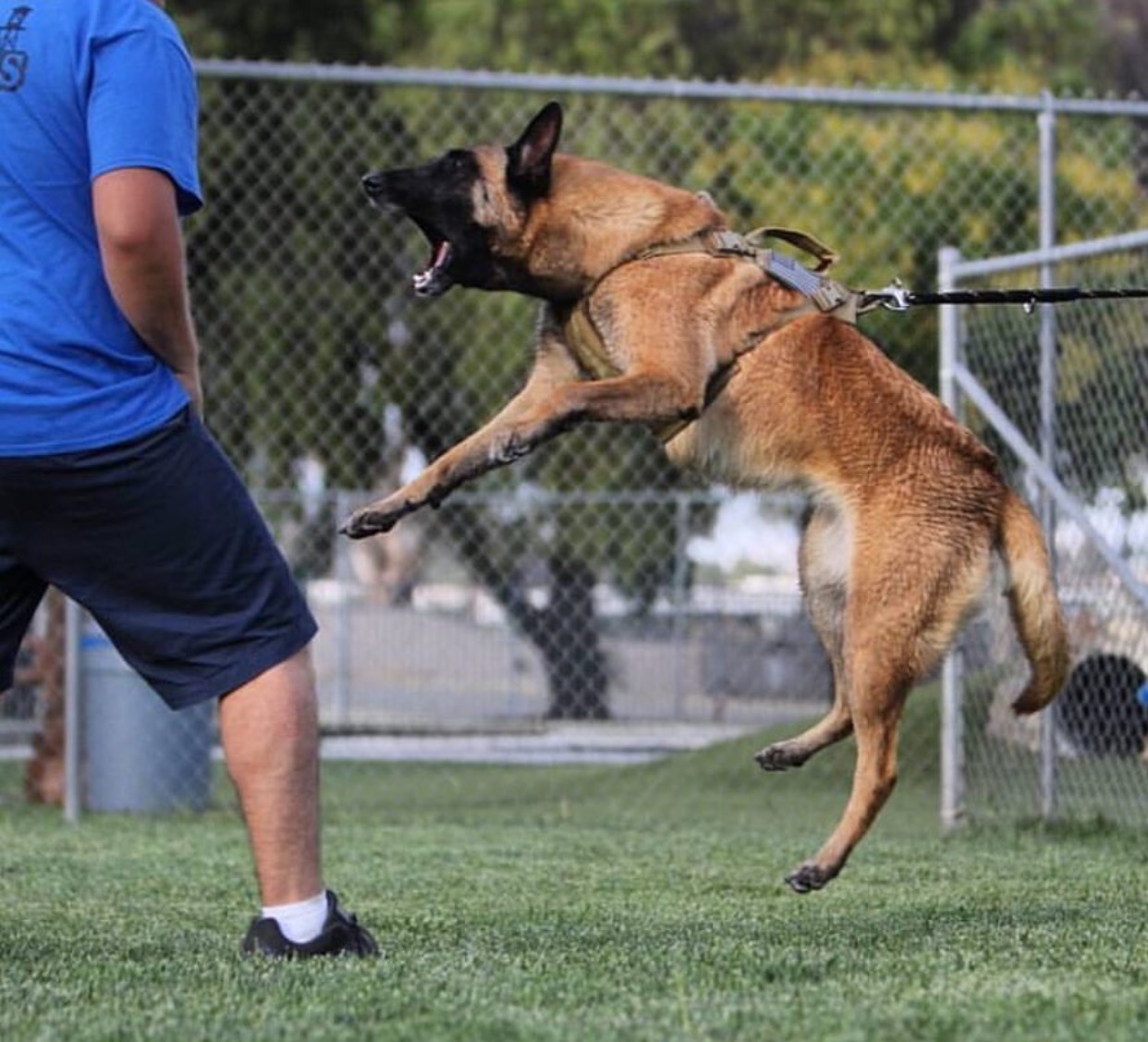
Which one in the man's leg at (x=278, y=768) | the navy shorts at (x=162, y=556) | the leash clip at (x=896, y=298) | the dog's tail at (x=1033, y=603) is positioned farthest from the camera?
the dog's tail at (x=1033, y=603)

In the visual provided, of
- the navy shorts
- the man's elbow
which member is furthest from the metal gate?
the man's elbow

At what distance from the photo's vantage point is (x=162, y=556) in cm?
374

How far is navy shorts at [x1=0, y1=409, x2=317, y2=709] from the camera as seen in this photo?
370 centimetres

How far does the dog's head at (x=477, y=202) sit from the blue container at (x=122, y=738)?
4237 millimetres

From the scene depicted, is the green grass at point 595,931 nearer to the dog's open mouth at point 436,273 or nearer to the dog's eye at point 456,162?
the dog's open mouth at point 436,273

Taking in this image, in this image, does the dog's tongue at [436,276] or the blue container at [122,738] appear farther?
the blue container at [122,738]

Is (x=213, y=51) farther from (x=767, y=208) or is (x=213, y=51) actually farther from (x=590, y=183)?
(x=590, y=183)

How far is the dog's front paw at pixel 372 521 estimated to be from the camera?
4.71 meters

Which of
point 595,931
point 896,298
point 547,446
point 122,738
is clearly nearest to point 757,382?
point 896,298

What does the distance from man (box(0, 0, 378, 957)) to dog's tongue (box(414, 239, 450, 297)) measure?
1.29m

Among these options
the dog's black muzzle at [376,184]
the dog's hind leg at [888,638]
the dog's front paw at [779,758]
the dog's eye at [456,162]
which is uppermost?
the dog's eye at [456,162]

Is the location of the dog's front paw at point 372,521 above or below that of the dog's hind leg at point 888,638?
above

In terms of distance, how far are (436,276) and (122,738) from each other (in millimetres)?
4484

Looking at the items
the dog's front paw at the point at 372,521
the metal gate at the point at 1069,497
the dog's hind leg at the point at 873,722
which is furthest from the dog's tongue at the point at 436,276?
the metal gate at the point at 1069,497
